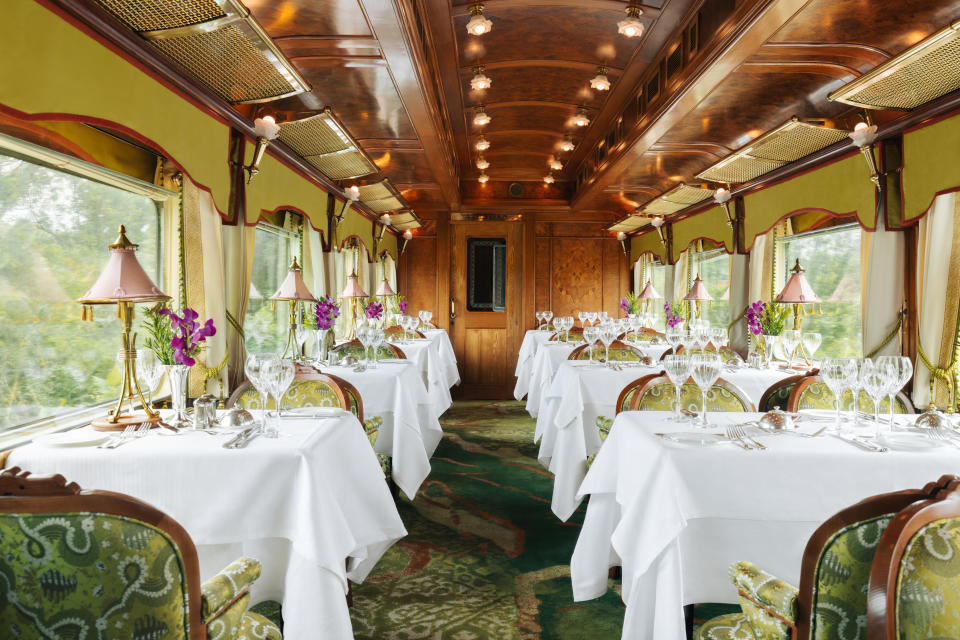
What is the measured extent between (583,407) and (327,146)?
2820mm

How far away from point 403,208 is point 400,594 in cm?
566

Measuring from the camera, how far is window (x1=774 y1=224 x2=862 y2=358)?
4.81 m

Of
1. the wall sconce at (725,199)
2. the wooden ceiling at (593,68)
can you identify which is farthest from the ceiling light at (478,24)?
the wall sconce at (725,199)

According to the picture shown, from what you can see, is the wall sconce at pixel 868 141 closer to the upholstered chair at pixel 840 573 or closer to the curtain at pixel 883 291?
the curtain at pixel 883 291

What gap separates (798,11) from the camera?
272 centimetres

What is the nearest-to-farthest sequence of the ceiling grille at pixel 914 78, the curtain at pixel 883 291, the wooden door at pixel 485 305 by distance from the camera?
the ceiling grille at pixel 914 78 → the curtain at pixel 883 291 → the wooden door at pixel 485 305

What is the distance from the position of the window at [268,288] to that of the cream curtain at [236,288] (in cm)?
66

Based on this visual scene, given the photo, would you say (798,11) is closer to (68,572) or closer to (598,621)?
(598,621)

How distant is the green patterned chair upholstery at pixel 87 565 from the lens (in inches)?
44.2

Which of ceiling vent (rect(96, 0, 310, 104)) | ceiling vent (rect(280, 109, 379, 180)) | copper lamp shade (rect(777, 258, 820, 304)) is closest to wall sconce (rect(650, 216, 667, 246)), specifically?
copper lamp shade (rect(777, 258, 820, 304))

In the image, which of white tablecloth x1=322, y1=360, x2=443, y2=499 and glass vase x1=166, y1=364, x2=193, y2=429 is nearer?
glass vase x1=166, y1=364, x2=193, y2=429

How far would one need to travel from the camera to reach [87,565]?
114cm

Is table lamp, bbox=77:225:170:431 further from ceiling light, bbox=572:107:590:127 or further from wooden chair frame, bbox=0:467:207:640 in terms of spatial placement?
ceiling light, bbox=572:107:590:127

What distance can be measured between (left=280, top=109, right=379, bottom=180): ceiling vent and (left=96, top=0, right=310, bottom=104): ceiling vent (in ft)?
2.27
